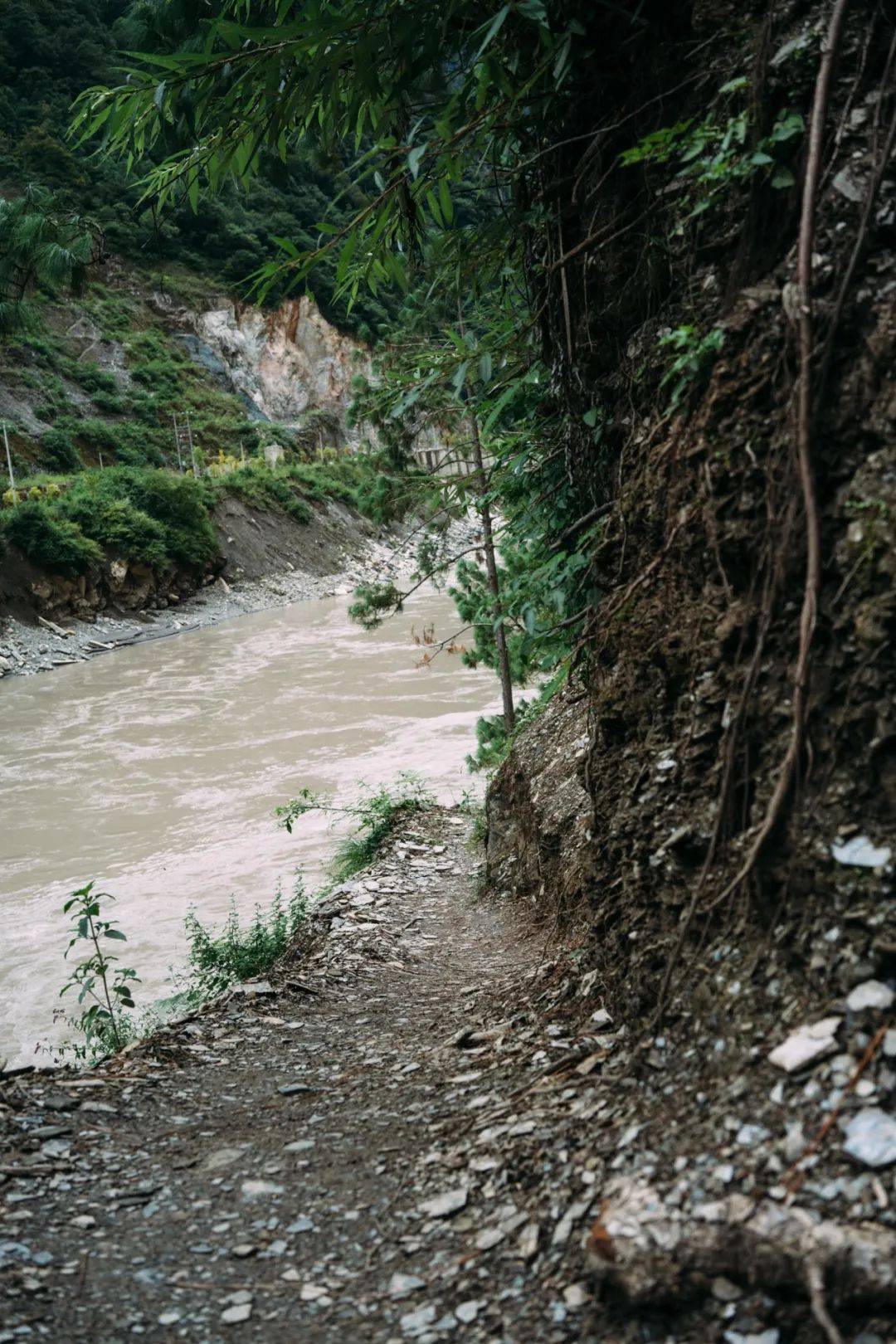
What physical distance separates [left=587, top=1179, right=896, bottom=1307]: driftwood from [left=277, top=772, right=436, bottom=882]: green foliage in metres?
6.86

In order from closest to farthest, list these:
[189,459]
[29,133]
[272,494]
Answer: [272,494] → [189,459] → [29,133]

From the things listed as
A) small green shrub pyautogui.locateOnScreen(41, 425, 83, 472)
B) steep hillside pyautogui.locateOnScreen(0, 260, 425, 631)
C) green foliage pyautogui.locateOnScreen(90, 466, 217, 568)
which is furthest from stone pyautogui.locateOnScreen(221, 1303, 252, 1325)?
small green shrub pyautogui.locateOnScreen(41, 425, 83, 472)

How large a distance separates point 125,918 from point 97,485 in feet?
92.5

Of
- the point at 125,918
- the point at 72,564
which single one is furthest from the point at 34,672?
the point at 125,918

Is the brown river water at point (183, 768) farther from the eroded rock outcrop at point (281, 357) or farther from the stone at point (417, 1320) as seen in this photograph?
the eroded rock outcrop at point (281, 357)

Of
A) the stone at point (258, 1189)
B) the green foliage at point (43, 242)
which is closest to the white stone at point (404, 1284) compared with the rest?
the stone at point (258, 1189)

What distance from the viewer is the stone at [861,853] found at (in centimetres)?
185

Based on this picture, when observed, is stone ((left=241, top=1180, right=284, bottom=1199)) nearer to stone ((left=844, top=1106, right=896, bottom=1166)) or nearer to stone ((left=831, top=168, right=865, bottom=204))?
stone ((left=844, top=1106, right=896, bottom=1166))

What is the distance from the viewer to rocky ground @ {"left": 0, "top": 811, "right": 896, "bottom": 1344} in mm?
1652

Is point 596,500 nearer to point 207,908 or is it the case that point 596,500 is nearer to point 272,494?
point 207,908

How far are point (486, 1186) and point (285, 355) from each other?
217ft

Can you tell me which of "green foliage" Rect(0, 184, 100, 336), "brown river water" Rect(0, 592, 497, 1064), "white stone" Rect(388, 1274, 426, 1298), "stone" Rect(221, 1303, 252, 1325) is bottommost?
"brown river water" Rect(0, 592, 497, 1064)

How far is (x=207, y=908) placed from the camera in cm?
984

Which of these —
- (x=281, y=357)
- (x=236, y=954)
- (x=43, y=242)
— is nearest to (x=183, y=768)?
(x=236, y=954)
